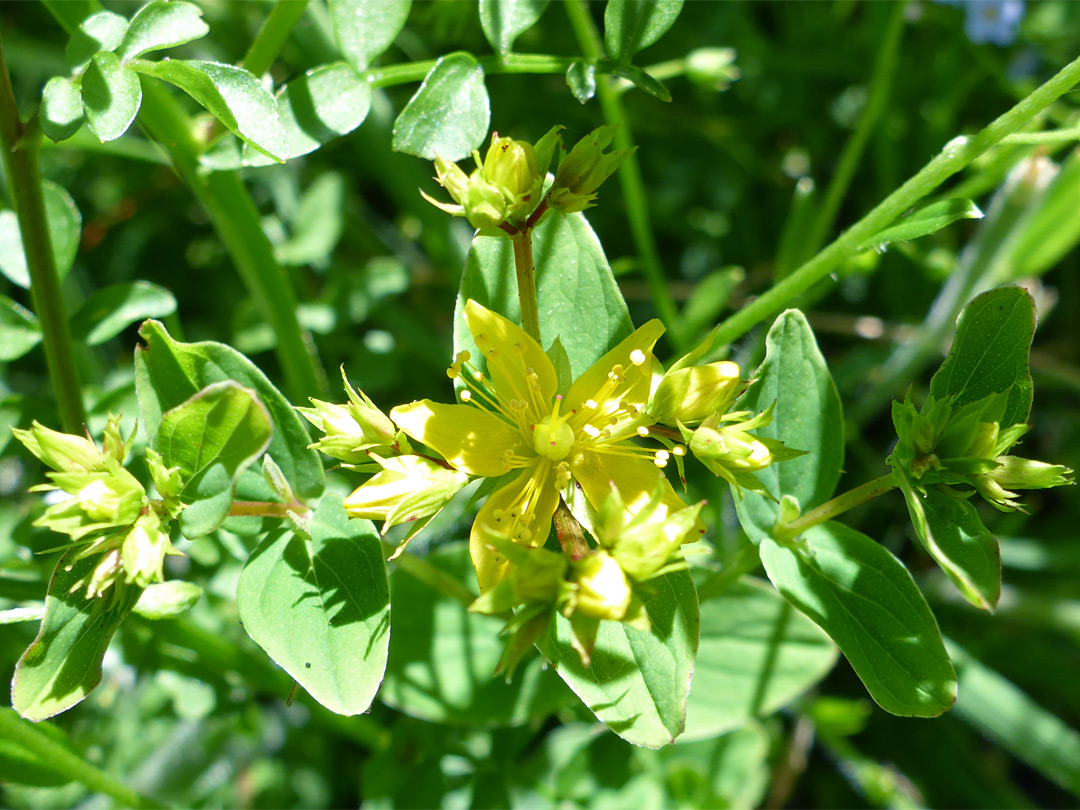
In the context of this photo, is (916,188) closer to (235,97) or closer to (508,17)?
(508,17)

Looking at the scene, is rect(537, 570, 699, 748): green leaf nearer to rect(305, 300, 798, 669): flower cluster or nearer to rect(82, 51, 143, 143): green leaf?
rect(305, 300, 798, 669): flower cluster

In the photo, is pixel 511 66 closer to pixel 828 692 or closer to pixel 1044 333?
pixel 828 692

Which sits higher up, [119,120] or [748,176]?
[119,120]

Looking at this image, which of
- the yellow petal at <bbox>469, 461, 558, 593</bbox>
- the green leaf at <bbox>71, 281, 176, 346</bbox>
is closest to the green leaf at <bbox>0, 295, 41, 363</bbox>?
the green leaf at <bbox>71, 281, 176, 346</bbox>

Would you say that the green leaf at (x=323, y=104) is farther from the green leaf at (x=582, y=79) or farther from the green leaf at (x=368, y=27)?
the green leaf at (x=582, y=79)

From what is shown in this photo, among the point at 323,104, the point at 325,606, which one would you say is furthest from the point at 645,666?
the point at 323,104

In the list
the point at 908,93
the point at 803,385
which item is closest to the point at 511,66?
the point at 803,385

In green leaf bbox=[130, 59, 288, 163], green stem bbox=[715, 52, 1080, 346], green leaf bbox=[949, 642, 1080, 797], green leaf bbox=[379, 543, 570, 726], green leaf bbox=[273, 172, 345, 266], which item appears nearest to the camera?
green leaf bbox=[130, 59, 288, 163]
